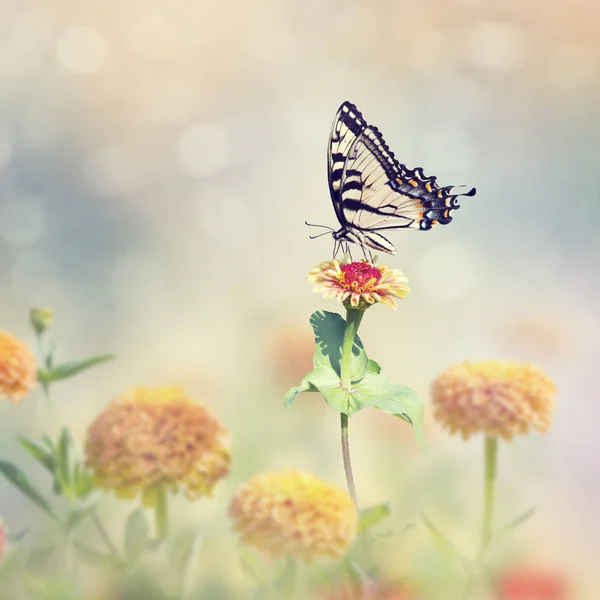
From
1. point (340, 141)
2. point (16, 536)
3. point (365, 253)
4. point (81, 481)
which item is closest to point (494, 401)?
point (365, 253)

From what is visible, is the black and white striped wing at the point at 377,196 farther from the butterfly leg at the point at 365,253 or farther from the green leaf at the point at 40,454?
the green leaf at the point at 40,454

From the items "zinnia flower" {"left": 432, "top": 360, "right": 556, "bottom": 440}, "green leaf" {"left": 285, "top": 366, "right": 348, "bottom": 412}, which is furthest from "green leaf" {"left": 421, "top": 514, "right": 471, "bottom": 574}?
"green leaf" {"left": 285, "top": 366, "right": 348, "bottom": 412}

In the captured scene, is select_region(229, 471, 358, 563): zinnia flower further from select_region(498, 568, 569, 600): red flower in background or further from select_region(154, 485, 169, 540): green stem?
select_region(498, 568, 569, 600): red flower in background

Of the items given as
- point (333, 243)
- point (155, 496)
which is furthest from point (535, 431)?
point (155, 496)

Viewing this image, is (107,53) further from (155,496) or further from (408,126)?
(155,496)

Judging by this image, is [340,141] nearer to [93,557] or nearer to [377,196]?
[377,196]
